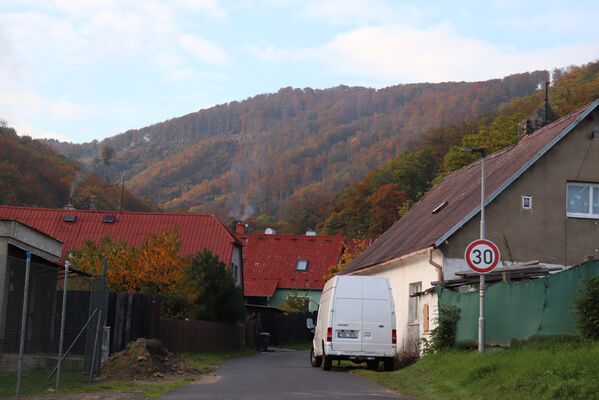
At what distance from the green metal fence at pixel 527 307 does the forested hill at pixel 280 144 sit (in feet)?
332

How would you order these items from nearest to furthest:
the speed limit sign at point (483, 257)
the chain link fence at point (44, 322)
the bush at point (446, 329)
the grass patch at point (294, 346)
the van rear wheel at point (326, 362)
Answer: the chain link fence at point (44, 322)
the speed limit sign at point (483, 257)
the bush at point (446, 329)
the van rear wheel at point (326, 362)
the grass patch at point (294, 346)

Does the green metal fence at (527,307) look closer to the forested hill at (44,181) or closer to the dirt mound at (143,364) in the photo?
the dirt mound at (143,364)

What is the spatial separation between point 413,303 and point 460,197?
4.78 metres

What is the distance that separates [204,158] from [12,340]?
476 ft

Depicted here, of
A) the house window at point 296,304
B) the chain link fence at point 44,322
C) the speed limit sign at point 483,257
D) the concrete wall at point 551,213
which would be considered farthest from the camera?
the house window at point 296,304

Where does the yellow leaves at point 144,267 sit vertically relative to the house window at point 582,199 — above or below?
below

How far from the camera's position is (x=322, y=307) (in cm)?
2325

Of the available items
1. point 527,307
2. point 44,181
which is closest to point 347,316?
point 527,307

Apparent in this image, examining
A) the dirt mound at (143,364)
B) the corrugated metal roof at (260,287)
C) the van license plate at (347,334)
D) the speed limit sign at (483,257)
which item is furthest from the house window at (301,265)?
the speed limit sign at (483,257)

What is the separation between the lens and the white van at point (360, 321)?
2083 centimetres

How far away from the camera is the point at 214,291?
3531cm

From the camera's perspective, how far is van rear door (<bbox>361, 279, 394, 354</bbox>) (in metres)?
20.8

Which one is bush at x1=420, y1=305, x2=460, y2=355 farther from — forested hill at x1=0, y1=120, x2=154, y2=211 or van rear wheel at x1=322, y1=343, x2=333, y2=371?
forested hill at x1=0, y1=120, x2=154, y2=211

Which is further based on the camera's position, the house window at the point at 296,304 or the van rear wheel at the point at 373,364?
the house window at the point at 296,304
